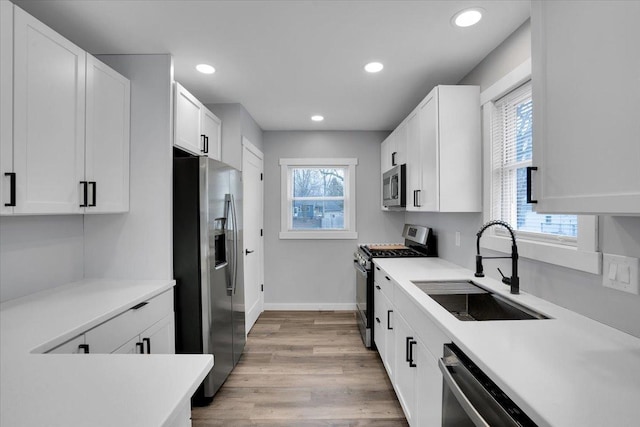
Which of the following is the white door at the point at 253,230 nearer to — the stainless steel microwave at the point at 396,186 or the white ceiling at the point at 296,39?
the white ceiling at the point at 296,39

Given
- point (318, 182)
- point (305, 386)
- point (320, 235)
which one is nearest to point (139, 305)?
point (305, 386)

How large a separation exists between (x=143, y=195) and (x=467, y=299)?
2.29 metres

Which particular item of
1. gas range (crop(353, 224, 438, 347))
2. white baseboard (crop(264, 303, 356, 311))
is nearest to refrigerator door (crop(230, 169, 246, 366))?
gas range (crop(353, 224, 438, 347))

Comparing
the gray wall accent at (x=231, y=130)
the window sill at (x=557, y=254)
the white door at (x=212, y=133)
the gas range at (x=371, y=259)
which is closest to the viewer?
the window sill at (x=557, y=254)

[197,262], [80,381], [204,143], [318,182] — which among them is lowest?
[80,381]

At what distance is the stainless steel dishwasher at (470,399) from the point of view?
0.84 m

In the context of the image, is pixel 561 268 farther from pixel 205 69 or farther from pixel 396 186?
pixel 205 69

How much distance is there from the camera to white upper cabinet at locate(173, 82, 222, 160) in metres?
2.34

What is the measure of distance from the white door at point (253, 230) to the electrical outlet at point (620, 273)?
2938 mm

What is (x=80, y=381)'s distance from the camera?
838mm

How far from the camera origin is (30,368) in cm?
93

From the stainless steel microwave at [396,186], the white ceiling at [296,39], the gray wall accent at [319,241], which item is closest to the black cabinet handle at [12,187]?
the white ceiling at [296,39]

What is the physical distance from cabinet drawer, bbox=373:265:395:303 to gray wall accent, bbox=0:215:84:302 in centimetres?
220

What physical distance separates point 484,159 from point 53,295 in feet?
9.30
